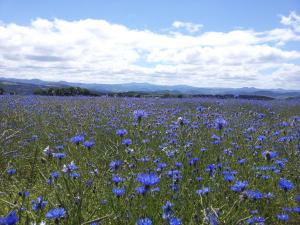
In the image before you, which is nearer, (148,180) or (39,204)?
(39,204)

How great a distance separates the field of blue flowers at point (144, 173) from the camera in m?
2.16

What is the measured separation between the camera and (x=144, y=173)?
269 cm

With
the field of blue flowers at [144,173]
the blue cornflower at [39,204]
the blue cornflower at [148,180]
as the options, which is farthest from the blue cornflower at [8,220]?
the blue cornflower at [148,180]

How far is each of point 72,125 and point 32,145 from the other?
118 centimetres

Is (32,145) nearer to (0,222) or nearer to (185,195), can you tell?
(185,195)

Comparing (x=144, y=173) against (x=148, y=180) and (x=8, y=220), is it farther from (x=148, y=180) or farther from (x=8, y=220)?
(x=8, y=220)

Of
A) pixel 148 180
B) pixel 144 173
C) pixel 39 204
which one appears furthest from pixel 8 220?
pixel 144 173

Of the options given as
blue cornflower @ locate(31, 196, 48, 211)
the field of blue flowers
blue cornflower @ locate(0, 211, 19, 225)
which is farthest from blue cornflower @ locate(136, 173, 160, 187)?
blue cornflower @ locate(0, 211, 19, 225)

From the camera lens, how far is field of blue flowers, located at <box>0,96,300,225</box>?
7.07 feet

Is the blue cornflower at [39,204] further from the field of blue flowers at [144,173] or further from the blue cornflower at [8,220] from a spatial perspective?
the blue cornflower at [8,220]

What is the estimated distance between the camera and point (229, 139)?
599 centimetres

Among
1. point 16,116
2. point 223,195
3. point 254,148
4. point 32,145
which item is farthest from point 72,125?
point 223,195

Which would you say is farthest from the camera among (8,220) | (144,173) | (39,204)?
(144,173)

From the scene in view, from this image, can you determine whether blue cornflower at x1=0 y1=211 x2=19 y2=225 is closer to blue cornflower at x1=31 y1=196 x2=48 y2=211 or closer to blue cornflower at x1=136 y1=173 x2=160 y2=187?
blue cornflower at x1=31 y1=196 x2=48 y2=211
